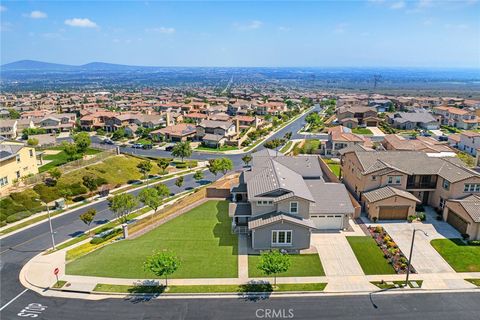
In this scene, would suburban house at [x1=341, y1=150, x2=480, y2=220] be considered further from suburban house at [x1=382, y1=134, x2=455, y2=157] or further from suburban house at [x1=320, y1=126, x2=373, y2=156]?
suburban house at [x1=320, y1=126, x2=373, y2=156]

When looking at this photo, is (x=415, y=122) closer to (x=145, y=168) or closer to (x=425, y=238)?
(x=425, y=238)

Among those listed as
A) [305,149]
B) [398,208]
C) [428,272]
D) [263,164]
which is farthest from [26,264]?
[305,149]

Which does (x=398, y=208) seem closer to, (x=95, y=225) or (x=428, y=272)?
(x=428, y=272)

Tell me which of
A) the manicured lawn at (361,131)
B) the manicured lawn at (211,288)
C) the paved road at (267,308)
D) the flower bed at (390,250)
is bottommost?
the paved road at (267,308)

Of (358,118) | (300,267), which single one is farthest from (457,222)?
(358,118)

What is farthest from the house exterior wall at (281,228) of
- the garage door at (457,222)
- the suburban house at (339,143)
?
the suburban house at (339,143)

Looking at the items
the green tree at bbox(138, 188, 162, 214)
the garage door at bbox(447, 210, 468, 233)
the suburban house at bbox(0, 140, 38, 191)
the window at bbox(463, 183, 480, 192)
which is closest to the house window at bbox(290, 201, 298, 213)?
the green tree at bbox(138, 188, 162, 214)

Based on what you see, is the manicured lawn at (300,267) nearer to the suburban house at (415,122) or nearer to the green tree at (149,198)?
the green tree at (149,198)
